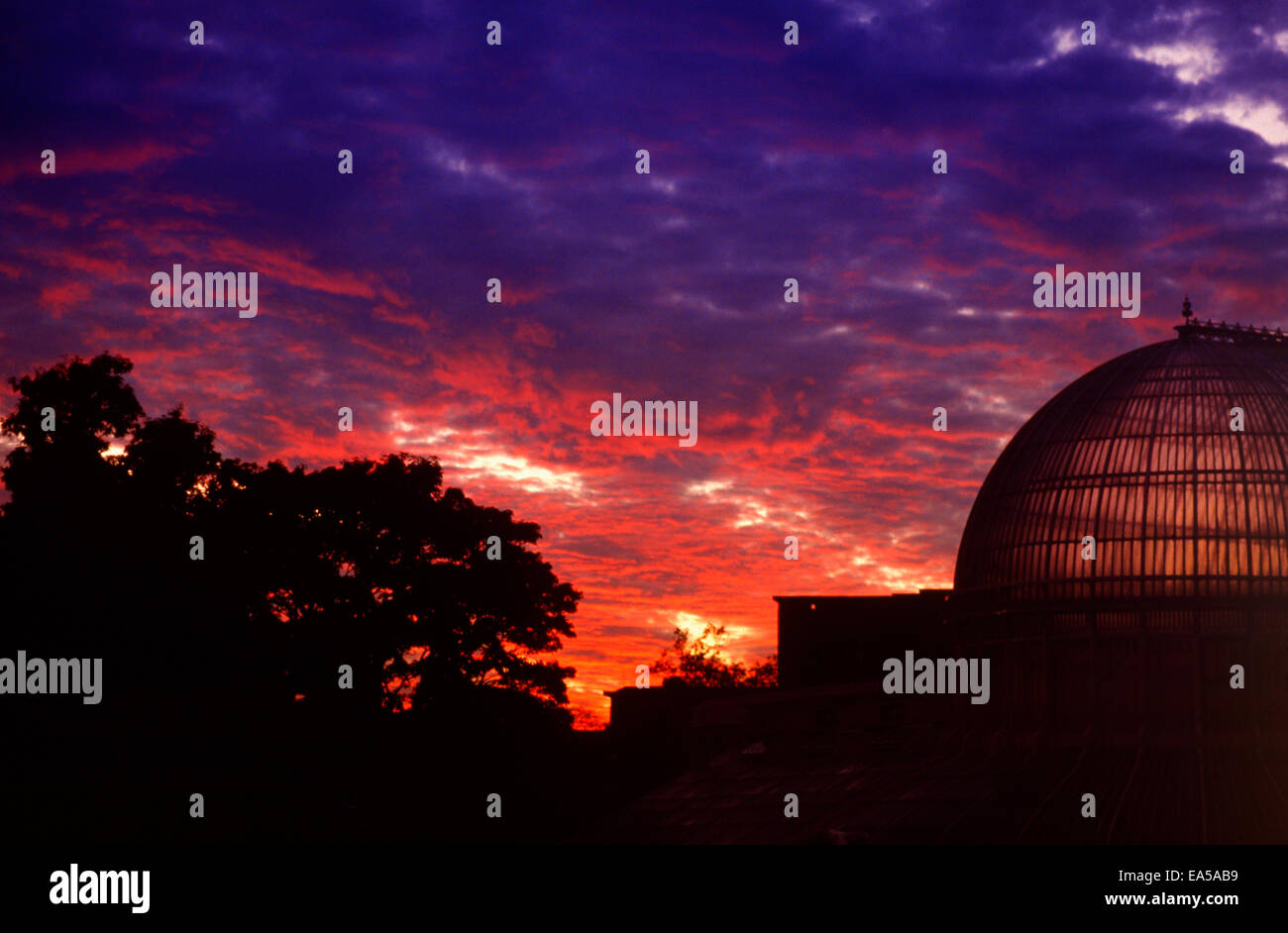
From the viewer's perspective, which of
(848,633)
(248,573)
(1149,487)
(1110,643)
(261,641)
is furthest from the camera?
(848,633)

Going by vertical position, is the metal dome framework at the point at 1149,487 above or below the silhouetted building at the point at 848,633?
above

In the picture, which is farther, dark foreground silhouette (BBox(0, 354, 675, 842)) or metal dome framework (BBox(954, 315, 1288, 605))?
dark foreground silhouette (BBox(0, 354, 675, 842))

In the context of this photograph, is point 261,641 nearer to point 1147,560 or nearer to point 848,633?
point 1147,560

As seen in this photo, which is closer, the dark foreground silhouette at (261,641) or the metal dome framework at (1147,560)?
the metal dome framework at (1147,560)

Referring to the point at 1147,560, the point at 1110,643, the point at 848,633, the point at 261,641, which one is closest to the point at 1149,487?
the point at 1147,560

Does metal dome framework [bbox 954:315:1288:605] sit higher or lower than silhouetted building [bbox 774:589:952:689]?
higher

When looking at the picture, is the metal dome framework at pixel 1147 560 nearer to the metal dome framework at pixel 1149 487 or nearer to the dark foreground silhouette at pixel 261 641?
the metal dome framework at pixel 1149 487

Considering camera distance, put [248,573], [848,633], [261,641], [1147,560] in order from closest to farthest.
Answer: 1. [1147,560]
2. [261,641]
3. [248,573]
4. [848,633]

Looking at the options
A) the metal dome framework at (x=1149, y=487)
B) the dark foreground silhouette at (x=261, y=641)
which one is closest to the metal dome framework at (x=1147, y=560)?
the metal dome framework at (x=1149, y=487)

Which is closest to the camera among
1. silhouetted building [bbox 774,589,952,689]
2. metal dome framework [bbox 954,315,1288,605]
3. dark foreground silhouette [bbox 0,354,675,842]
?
metal dome framework [bbox 954,315,1288,605]

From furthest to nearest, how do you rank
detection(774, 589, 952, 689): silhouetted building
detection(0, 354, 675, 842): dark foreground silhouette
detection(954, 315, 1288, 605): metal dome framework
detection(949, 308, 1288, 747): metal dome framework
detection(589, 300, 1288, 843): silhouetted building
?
detection(774, 589, 952, 689): silhouetted building
detection(0, 354, 675, 842): dark foreground silhouette
detection(954, 315, 1288, 605): metal dome framework
detection(949, 308, 1288, 747): metal dome framework
detection(589, 300, 1288, 843): silhouetted building

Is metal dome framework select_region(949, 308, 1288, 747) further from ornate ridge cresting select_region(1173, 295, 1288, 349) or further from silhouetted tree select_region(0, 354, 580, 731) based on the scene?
silhouetted tree select_region(0, 354, 580, 731)

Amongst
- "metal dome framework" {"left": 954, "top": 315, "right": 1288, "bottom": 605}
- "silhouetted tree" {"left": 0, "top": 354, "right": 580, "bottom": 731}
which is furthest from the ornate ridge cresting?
"silhouetted tree" {"left": 0, "top": 354, "right": 580, "bottom": 731}
